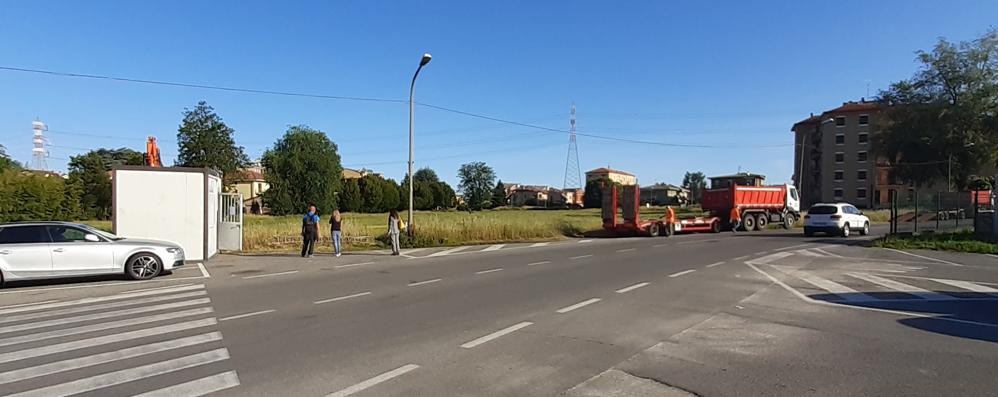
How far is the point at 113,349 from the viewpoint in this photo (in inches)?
267

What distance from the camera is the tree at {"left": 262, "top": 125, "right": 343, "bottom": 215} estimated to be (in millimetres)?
81250

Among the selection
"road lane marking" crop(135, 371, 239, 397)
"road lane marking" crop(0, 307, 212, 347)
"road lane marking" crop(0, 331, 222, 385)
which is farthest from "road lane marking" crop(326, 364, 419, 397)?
"road lane marking" crop(0, 307, 212, 347)

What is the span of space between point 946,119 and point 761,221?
41546mm

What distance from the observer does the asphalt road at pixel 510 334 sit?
5465 millimetres

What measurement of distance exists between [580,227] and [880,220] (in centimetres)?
3103

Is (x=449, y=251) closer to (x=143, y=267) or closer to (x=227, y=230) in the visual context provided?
(x=227, y=230)

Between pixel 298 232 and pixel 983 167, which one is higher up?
pixel 983 167

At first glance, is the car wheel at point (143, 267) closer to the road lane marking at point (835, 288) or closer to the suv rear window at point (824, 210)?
the road lane marking at point (835, 288)

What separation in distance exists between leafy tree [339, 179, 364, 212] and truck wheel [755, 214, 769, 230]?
6873 centimetres

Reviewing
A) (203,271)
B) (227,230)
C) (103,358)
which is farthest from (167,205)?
(103,358)

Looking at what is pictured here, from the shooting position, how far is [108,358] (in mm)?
6363

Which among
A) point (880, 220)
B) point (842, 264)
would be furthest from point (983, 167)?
point (842, 264)

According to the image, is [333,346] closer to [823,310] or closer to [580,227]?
[823,310]

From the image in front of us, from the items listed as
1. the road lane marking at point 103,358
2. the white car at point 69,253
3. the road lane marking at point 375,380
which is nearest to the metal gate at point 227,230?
the white car at point 69,253
